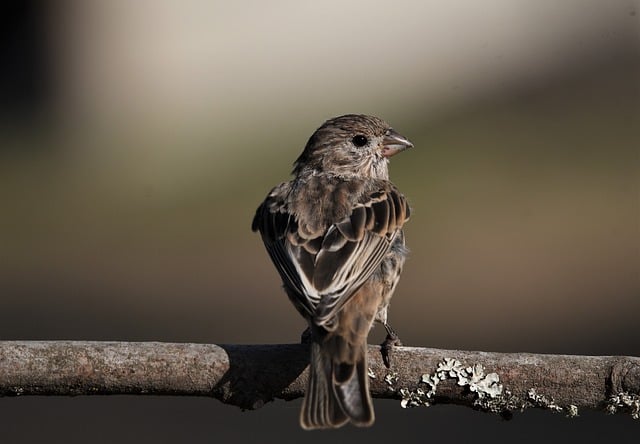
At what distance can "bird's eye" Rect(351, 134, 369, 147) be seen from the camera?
24.1 ft

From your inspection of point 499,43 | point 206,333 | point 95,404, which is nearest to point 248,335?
point 206,333

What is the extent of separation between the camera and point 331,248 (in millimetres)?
5770

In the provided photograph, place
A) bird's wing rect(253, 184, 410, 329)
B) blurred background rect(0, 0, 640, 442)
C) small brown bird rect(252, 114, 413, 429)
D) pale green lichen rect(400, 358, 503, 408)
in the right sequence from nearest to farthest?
1. pale green lichen rect(400, 358, 503, 408)
2. small brown bird rect(252, 114, 413, 429)
3. bird's wing rect(253, 184, 410, 329)
4. blurred background rect(0, 0, 640, 442)

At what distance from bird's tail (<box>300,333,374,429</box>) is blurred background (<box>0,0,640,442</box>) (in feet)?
14.1

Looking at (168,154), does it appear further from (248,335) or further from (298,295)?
(298,295)

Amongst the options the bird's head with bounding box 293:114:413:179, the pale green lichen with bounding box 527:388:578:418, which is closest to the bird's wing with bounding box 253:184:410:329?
the bird's head with bounding box 293:114:413:179

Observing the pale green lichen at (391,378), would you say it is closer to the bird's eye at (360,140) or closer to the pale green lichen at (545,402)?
the pale green lichen at (545,402)

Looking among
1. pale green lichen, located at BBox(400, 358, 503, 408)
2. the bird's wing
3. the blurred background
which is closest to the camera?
pale green lichen, located at BBox(400, 358, 503, 408)

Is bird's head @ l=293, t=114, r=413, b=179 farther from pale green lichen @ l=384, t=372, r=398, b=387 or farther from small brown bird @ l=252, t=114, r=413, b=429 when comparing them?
pale green lichen @ l=384, t=372, r=398, b=387

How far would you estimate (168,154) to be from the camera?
734 inches

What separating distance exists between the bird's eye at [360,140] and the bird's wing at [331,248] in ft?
2.46

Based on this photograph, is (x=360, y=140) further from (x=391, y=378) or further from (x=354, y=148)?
(x=391, y=378)

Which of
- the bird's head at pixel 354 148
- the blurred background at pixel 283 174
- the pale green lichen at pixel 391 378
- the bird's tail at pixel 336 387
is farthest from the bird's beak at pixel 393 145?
the blurred background at pixel 283 174

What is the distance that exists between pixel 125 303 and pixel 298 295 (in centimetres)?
747
